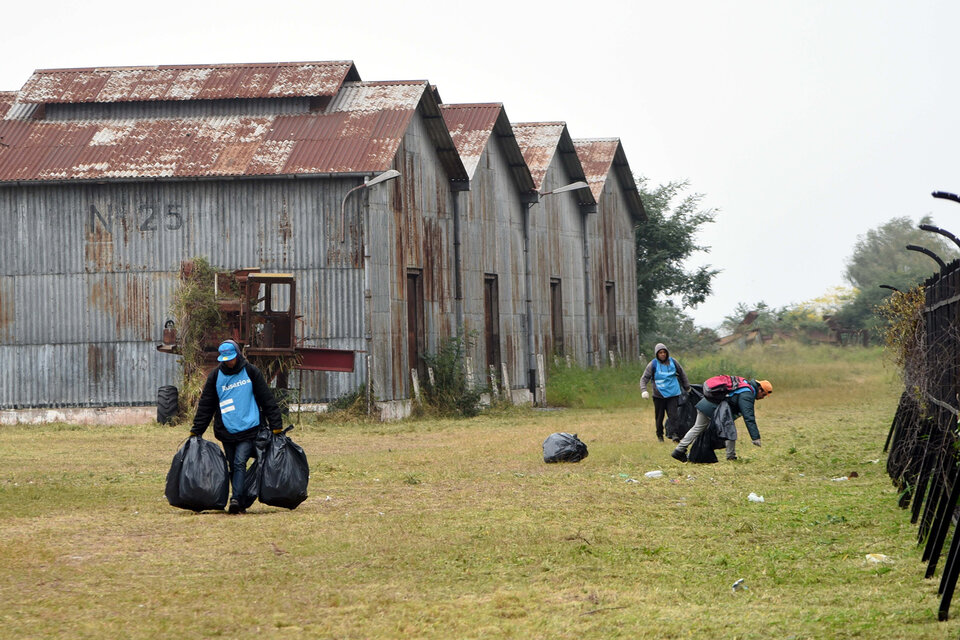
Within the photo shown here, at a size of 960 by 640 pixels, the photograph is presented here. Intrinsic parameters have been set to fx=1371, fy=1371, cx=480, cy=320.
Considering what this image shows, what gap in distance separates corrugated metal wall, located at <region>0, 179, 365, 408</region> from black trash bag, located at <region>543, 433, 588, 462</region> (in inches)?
379

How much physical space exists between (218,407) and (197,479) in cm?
75

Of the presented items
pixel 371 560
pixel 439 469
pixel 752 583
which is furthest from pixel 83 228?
pixel 752 583

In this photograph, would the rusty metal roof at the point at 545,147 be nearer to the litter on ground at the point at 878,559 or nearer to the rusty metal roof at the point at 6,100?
the rusty metal roof at the point at 6,100

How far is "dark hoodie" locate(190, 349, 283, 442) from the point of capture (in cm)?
1256

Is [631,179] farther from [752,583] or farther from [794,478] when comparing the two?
[752,583]

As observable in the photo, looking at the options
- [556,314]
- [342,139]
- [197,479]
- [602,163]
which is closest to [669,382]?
[197,479]

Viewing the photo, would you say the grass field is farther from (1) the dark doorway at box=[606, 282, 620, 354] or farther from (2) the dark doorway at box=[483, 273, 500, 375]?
(1) the dark doorway at box=[606, 282, 620, 354]

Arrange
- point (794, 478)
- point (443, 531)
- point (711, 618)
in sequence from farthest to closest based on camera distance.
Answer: point (794, 478) → point (443, 531) → point (711, 618)

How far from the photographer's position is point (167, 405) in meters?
26.2

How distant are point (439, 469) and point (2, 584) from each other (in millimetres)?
8577

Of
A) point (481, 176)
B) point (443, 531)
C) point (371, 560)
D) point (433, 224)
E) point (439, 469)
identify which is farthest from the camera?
point (481, 176)

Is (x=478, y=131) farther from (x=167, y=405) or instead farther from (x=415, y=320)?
(x=167, y=405)

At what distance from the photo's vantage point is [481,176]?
3350cm

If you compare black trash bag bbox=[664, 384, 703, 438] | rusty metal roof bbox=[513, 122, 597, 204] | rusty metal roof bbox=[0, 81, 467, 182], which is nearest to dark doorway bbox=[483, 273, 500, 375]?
rusty metal roof bbox=[513, 122, 597, 204]
